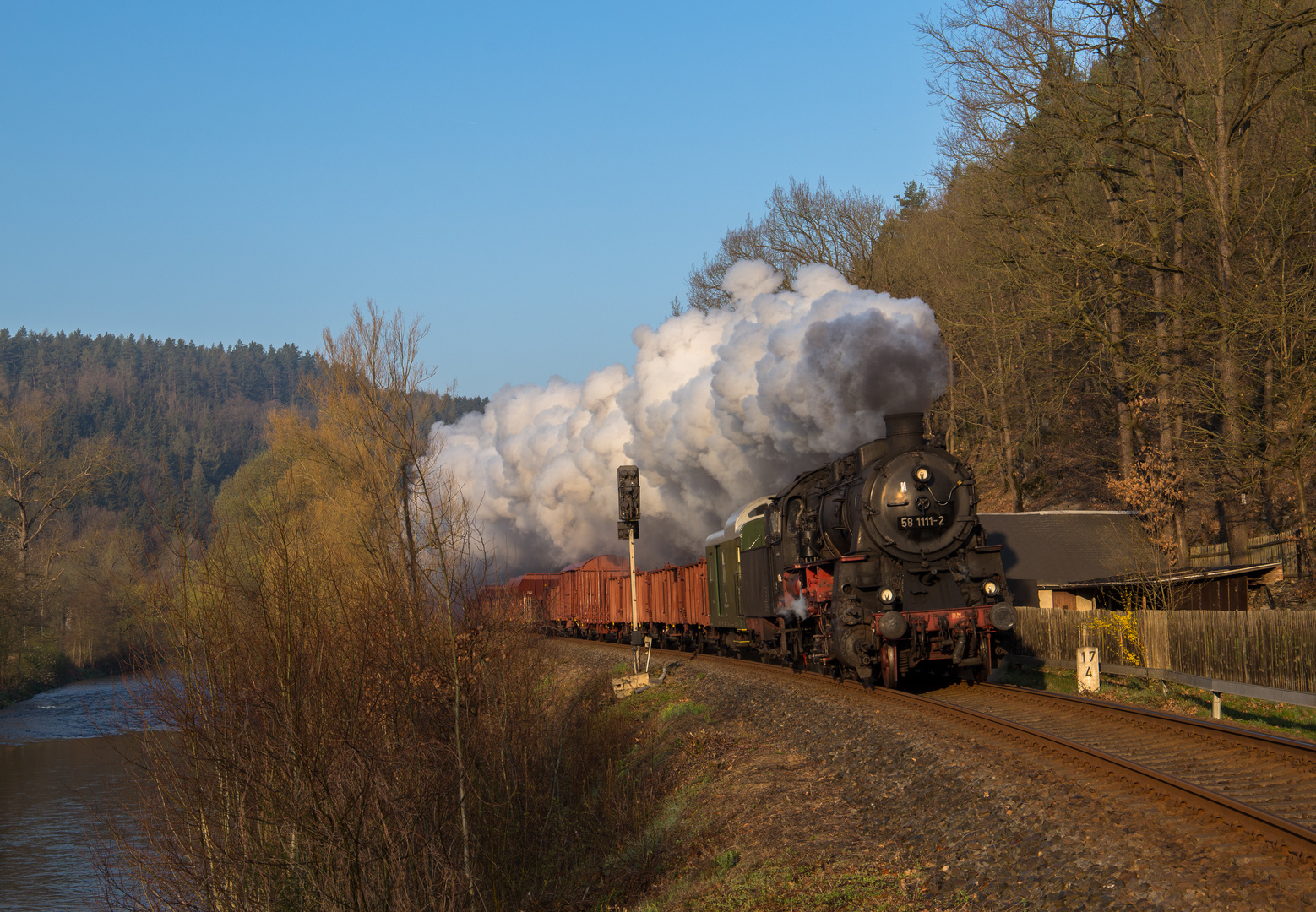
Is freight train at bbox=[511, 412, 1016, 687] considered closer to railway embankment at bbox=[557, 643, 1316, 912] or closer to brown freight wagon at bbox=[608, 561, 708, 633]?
railway embankment at bbox=[557, 643, 1316, 912]

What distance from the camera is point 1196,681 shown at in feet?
43.5

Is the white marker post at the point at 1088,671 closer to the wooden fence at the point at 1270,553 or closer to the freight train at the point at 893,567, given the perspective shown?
the freight train at the point at 893,567

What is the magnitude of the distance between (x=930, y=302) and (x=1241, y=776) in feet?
101

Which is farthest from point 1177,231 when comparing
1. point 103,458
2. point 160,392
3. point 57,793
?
point 160,392

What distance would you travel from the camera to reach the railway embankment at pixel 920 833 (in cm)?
632

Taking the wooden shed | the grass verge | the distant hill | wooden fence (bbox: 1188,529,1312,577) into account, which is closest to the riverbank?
the wooden shed

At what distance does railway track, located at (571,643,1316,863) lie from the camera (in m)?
7.13

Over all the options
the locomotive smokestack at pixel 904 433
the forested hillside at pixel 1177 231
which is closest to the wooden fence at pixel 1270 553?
the forested hillside at pixel 1177 231

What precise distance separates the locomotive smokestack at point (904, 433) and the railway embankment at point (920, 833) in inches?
143

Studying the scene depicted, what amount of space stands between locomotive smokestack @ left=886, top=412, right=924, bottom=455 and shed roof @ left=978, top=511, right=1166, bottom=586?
1036 centimetres

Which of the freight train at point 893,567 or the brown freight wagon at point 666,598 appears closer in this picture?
the freight train at point 893,567

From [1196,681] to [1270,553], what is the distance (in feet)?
52.2

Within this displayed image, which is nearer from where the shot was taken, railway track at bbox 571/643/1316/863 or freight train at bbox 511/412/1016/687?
railway track at bbox 571/643/1316/863

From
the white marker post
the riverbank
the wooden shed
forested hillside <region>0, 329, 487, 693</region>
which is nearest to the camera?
forested hillside <region>0, 329, 487, 693</region>
